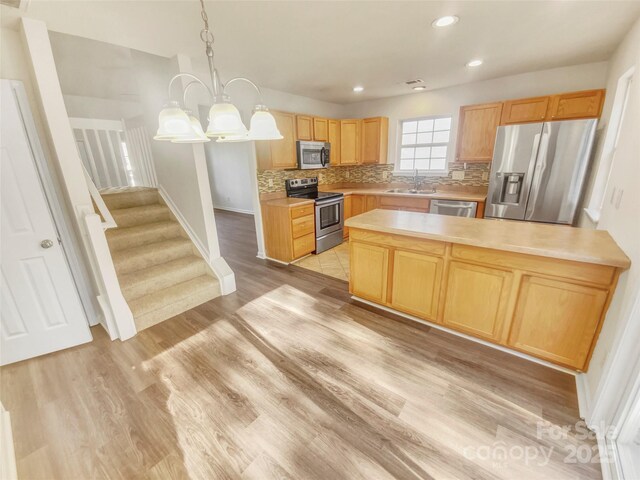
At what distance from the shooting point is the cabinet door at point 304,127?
400 centimetres

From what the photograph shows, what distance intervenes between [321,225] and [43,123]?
10.4 ft

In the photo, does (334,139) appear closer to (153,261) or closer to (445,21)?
(445,21)

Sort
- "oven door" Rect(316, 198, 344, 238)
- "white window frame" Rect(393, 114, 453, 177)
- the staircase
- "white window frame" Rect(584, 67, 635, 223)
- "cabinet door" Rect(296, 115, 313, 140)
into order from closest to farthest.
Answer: "white window frame" Rect(584, 67, 635, 223) → the staircase → "cabinet door" Rect(296, 115, 313, 140) → "oven door" Rect(316, 198, 344, 238) → "white window frame" Rect(393, 114, 453, 177)

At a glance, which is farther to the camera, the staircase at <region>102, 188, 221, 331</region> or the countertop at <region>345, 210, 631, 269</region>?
the staircase at <region>102, 188, 221, 331</region>

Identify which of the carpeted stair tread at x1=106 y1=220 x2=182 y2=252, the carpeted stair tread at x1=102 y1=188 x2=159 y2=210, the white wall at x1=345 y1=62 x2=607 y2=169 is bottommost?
the carpeted stair tread at x1=106 y1=220 x2=182 y2=252

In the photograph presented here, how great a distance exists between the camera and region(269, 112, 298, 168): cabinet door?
12.2 feet

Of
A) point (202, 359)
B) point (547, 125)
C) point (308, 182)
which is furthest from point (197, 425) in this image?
point (547, 125)

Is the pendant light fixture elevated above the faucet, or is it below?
above

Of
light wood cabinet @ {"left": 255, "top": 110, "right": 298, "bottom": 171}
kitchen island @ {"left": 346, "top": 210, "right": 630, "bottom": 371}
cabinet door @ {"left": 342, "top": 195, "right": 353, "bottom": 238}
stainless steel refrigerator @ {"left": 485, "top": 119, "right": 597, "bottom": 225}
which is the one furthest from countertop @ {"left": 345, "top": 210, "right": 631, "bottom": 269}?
cabinet door @ {"left": 342, "top": 195, "right": 353, "bottom": 238}

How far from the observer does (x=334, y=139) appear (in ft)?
15.5

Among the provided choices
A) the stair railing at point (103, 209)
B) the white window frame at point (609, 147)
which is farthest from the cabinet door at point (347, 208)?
the stair railing at point (103, 209)

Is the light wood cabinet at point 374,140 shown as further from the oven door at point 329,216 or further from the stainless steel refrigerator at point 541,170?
the stainless steel refrigerator at point 541,170

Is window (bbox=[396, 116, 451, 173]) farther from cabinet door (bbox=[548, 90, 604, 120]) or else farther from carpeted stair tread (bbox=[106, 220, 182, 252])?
carpeted stair tread (bbox=[106, 220, 182, 252])

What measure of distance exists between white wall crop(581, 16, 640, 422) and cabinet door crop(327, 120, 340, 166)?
136 inches
